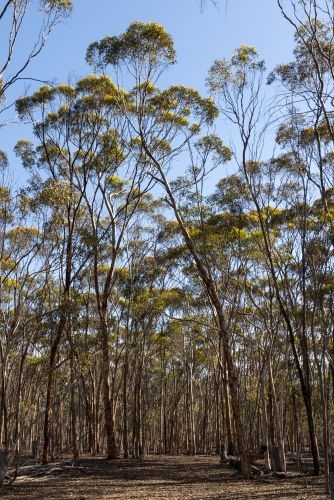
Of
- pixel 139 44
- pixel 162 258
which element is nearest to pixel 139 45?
pixel 139 44

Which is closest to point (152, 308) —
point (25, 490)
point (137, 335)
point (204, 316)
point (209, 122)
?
point (137, 335)

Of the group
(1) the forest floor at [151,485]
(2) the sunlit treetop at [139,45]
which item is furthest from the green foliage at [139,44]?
(1) the forest floor at [151,485]

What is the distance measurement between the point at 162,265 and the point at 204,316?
9.59 ft

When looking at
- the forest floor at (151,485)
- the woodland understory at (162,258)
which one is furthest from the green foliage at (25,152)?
the forest floor at (151,485)

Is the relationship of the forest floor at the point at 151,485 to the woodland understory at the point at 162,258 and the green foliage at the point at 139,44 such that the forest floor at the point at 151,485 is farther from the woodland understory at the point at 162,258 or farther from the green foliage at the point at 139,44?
the green foliage at the point at 139,44

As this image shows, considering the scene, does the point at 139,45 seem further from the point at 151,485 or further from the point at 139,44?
the point at 151,485

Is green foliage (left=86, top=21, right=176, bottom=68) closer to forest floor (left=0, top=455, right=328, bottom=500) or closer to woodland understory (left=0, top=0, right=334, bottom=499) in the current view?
woodland understory (left=0, top=0, right=334, bottom=499)

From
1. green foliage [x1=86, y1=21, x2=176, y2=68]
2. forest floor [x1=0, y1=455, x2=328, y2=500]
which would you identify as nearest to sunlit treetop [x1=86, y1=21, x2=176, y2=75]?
green foliage [x1=86, y1=21, x2=176, y2=68]

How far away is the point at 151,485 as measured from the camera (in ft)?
39.0

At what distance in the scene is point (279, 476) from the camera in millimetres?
13055

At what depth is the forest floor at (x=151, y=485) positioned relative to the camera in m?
9.85

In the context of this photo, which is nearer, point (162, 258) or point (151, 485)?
point (151, 485)

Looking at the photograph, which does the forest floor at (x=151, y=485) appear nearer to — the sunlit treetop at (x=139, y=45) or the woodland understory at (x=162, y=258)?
the woodland understory at (x=162, y=258)

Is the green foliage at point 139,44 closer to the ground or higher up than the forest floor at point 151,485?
higher up
